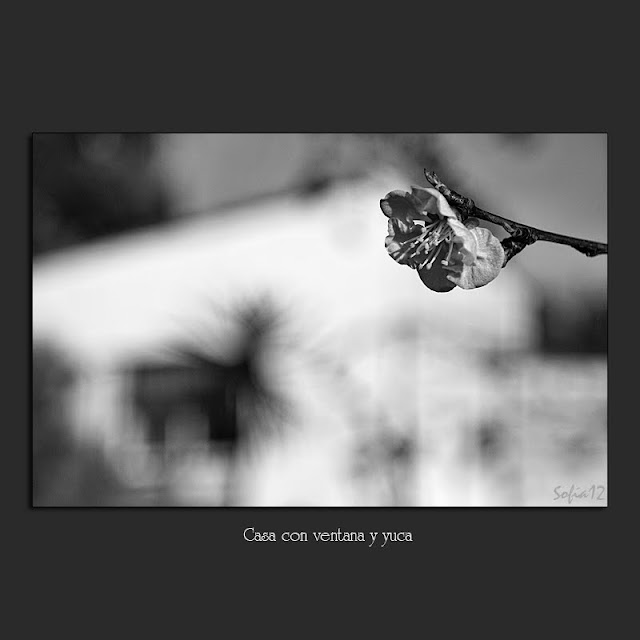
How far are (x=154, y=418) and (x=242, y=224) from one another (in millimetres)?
705

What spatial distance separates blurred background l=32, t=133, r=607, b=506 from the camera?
2.33 m

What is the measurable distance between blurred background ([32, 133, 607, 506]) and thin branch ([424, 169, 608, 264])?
1550mm

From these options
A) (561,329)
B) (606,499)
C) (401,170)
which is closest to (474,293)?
(561,329)

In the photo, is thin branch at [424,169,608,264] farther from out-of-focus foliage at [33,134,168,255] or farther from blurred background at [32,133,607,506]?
out-of-focus foliage at [33,134,168,255]

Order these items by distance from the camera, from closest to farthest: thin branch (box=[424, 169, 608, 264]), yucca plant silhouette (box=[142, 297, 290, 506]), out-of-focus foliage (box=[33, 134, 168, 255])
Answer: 1. thin branch (box=[424, 169, 608, 264])
2. out-of-focus foliage (box=[33, 134, 168, 255])
3. yucca plant silhouette (box=[142, 297, 290, 506])

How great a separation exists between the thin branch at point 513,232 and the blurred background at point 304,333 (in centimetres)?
155

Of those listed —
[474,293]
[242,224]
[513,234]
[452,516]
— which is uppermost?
[242,224]

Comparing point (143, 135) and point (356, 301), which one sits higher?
point (143, 135)

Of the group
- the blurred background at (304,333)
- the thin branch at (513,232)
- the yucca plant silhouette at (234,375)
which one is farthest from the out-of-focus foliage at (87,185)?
the thin branch at (513,232)

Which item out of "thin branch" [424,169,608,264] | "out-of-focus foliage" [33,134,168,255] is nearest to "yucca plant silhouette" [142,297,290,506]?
"out-of-focus foliage" [33,134,168,255]

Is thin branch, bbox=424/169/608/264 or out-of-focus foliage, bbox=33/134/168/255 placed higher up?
out-of-focus foliage, bbox=33/134/168/255

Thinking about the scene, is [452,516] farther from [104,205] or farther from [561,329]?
[104,205]

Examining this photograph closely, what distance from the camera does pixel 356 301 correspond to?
2.72 m

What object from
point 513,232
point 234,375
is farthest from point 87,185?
point 513,232
